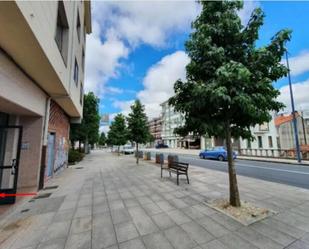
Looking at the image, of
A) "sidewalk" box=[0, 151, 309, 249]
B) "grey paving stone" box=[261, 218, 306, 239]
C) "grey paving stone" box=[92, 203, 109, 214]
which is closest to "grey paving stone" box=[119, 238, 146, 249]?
"sidewalk" box=[0, 151, 309, 249]

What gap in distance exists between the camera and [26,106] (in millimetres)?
5234

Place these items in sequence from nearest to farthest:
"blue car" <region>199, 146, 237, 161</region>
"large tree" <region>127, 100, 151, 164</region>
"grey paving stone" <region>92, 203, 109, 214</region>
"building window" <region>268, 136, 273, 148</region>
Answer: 1. "grey paving stone" <region>92, 203, 109, 214</region>
2. "large tree" <region>127, 100, 151, 164</region>
3. "blue car" <region>199, 146, 237, 161</region>
4. "building window" <region>268, 136, 273, 148</region>

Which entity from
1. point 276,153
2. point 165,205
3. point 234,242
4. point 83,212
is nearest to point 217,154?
point 276,153

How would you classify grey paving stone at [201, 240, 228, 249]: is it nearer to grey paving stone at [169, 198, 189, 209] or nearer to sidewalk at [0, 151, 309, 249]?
sidewalk at [0, 151, 309, 249]

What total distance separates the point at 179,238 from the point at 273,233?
78.4 inches

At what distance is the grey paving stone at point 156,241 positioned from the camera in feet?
9.51

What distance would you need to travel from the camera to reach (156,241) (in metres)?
3.05

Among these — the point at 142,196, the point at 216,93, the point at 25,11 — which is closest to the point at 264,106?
the point at 216,93

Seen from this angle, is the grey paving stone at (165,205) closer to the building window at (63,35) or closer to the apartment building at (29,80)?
the apartment building at (29,80)

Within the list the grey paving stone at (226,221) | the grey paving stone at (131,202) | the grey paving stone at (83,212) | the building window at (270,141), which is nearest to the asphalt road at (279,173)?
the grey paving stone at (226,221)

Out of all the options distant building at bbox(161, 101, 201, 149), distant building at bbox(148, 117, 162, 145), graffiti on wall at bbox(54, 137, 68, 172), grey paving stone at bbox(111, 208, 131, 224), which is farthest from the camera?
distant building at bbox(148, 117, 162, 145)

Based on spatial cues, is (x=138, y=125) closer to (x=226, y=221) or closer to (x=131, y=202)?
(x=131, y=202)

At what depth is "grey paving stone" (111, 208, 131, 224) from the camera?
3.92 meters

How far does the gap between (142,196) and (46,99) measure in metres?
6.24
